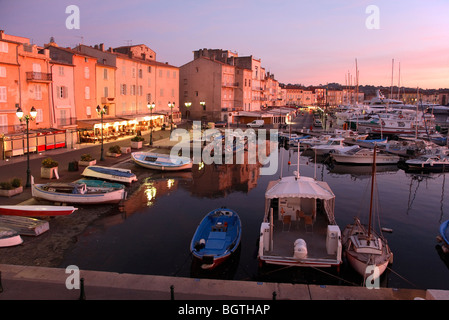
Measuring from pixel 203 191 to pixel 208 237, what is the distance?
1116cm

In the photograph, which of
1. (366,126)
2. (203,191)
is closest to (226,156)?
(203,191)

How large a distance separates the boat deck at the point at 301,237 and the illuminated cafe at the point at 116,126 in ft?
104

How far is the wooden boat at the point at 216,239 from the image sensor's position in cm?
1403

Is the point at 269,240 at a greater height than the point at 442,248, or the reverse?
the point at 269,240

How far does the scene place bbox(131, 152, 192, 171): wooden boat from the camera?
107 ft

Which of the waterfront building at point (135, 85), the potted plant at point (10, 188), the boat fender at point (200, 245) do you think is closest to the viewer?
the boat fender at point (200, 245)

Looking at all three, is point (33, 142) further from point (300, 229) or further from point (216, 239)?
point (300, 229)

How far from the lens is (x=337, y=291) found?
33.7 ft

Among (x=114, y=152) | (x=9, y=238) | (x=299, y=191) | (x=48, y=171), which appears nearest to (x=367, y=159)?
(x=114, y=152)

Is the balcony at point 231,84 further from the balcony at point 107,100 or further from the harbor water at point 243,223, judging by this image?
the harbor water at point 243,223
